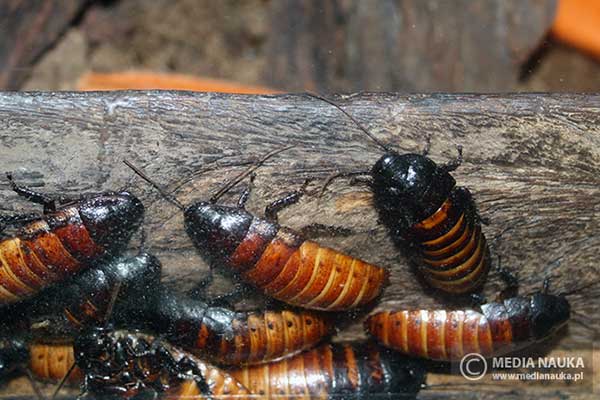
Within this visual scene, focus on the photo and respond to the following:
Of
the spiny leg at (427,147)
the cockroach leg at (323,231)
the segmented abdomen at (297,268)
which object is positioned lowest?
the segmented abdomen at (297,268)

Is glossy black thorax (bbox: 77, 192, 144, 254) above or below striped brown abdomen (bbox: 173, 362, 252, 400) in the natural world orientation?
above

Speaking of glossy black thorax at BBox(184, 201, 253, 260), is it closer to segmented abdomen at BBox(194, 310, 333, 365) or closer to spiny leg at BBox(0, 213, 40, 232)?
segmented abdomen at BBox(194, 310, 333, 365)

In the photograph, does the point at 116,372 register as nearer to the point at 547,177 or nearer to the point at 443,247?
the point at 443,247

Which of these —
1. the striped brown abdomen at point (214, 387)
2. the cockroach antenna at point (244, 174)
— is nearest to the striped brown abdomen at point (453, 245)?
the cockroach antenna at point (244, 174)

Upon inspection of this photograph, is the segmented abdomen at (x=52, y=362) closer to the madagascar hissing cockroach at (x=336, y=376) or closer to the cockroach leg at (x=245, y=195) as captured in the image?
the madagascar hissing cockroach at (x=336, y=376)

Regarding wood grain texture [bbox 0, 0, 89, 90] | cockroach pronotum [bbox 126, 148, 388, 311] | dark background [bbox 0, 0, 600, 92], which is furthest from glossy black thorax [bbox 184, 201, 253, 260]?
wood grain texture [bbox 0, 0, 89, 90]

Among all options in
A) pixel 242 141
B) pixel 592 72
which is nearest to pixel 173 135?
pixel 242 141
